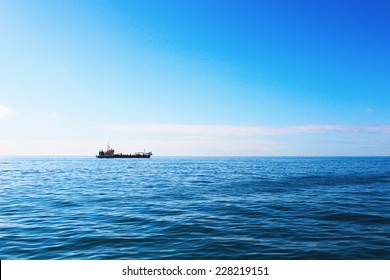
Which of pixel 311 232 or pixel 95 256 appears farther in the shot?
pixel 311 232

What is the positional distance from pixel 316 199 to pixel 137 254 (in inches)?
793

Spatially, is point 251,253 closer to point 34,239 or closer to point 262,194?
point 34,239

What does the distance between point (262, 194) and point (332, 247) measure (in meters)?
16.7

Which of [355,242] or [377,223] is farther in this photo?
[377,223]

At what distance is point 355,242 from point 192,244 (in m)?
7.48

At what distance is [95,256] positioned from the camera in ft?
36.4

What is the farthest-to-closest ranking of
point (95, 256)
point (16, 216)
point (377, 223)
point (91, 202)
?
point (91, 202) < point (16, 216) < point (377, 223) < point (95, 256)

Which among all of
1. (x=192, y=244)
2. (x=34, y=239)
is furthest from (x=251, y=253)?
(x=34, y=239)

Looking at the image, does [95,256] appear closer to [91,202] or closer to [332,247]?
[332,247]

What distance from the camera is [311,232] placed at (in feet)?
48.0
